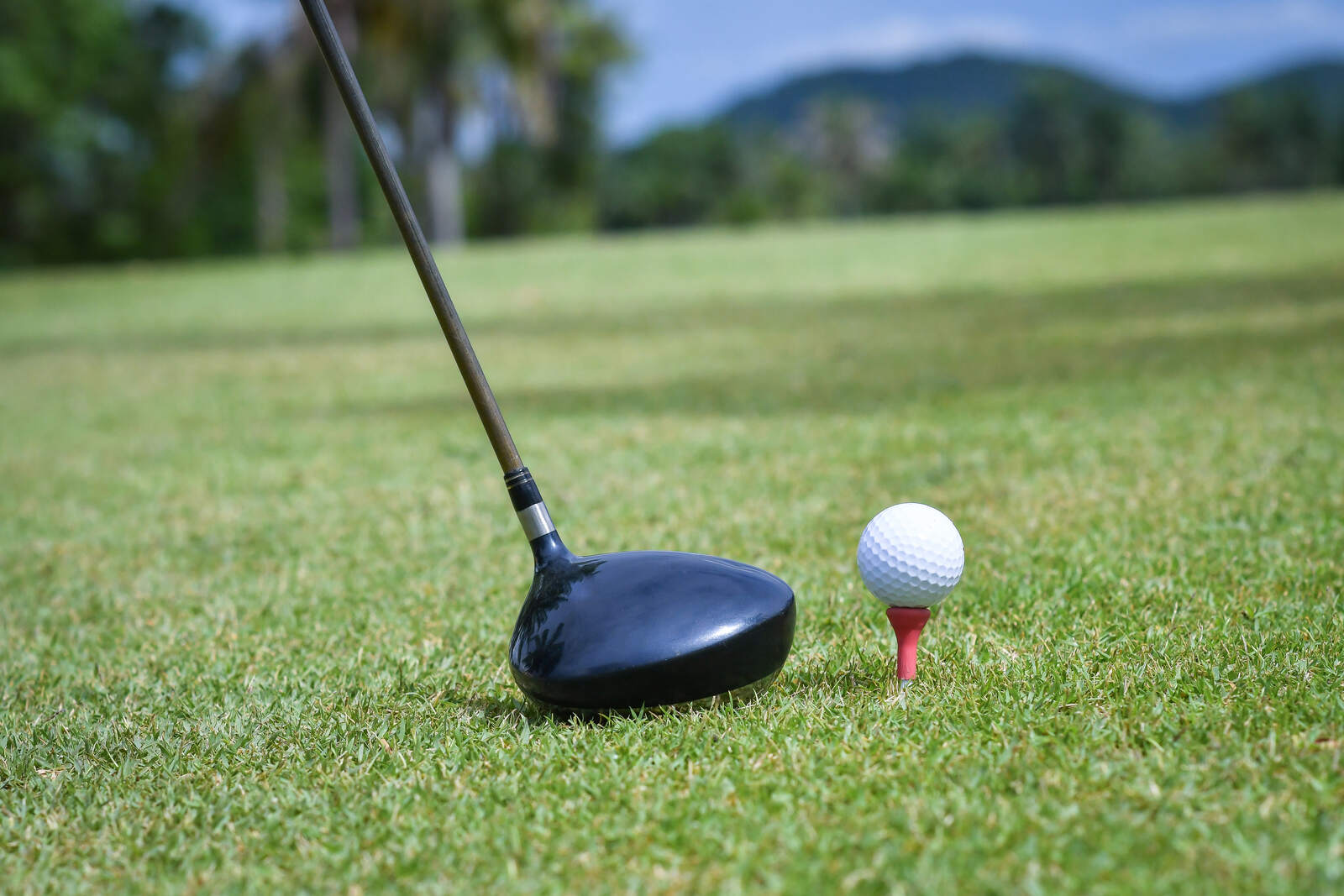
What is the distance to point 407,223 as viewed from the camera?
2.72 m

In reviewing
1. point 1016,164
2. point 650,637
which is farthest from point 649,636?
point 1016,164

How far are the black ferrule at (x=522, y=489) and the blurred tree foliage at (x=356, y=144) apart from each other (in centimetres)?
2803

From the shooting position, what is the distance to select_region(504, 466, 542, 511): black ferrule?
109 inches

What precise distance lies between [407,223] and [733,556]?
1793mm

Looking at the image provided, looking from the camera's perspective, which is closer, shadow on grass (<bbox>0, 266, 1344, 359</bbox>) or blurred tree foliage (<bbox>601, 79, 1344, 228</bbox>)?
shadow on grass (<bbox>0, 266, 1344, 359</bbox>)

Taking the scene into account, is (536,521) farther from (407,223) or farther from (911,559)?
(911,559)

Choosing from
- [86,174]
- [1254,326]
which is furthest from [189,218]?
[1254,326]

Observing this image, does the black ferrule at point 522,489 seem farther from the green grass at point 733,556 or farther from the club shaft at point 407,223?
the green grass at point 733,556

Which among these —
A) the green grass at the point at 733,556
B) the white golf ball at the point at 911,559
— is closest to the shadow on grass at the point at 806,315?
the green grass at the point at 733,556

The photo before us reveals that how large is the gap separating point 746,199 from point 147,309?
78.0m

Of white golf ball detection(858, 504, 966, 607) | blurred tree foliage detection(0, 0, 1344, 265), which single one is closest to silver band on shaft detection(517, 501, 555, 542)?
white golf ball detection(858, 504, 966, 607)

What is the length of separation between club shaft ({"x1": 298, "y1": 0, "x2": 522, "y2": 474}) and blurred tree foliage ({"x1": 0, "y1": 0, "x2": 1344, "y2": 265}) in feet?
91.1

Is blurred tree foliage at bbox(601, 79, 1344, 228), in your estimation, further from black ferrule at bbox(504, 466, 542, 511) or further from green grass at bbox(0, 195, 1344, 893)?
black ferrule at bbox(504, 466, 542, 511)

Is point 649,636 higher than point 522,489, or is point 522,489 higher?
point 522,489
